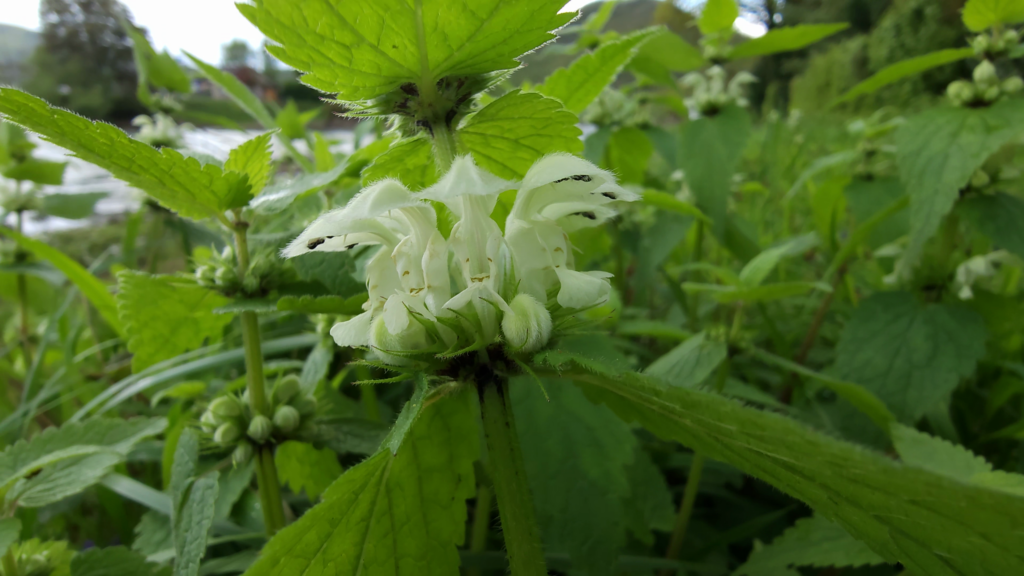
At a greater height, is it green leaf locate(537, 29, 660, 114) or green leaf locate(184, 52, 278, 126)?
green leaf locate(184, 52, 278, 126)

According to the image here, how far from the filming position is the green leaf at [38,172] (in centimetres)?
Result: 155

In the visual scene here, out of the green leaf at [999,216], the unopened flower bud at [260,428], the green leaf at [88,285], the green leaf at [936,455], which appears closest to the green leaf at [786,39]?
the green leaf at [999,216]

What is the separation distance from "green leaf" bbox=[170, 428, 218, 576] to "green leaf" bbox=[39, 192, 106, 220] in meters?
1.60

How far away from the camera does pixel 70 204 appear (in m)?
1.81

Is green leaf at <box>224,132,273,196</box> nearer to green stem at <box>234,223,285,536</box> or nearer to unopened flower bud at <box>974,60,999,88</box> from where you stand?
green stem at <box>234,223,285,536</box>

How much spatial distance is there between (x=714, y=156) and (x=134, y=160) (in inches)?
53.6

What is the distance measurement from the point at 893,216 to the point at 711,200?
0.53 meters

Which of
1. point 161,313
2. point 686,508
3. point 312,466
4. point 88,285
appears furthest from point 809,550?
point 88,285

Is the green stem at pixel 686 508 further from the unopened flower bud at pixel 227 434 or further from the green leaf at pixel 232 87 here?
the green leaf at pixel 232 87

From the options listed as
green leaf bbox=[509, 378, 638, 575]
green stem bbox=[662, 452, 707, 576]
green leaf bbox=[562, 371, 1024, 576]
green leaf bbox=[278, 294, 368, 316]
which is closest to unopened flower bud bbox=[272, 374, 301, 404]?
green leaf bbox=[278, 294, 368, 316]

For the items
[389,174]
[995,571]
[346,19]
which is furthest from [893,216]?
[346,19]

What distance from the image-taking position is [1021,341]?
1.44m

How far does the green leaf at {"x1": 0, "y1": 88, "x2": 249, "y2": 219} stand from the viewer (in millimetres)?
458

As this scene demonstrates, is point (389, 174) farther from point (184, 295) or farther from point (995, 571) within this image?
point (995, 571)
